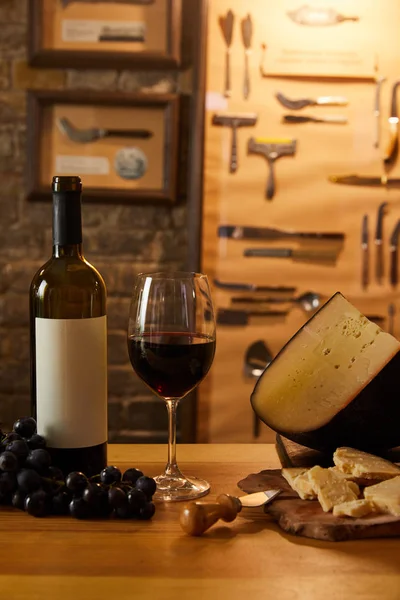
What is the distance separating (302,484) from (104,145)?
1655 mm

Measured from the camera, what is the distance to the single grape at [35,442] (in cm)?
85

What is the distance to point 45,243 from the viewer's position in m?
2.33

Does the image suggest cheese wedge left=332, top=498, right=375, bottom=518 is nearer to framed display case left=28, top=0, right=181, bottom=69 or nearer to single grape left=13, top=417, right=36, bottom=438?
single grape left=13, top=417, right=36, bottom=438

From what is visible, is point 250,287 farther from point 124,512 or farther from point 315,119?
point 124,512

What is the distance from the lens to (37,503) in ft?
2.64

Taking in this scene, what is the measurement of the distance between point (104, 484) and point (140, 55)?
165 centimetres

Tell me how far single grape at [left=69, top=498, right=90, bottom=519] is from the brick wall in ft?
4.98

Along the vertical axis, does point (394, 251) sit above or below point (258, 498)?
above

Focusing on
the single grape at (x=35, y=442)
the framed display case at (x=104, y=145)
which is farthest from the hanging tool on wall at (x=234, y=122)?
the single grape at (x=35, y=442)

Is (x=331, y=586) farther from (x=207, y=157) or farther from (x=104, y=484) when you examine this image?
(x=207, y=157)

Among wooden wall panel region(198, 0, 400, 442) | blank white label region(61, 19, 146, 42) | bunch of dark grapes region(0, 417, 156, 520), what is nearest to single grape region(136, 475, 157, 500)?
bunch of dark grapes region(0, 417, 156, 520)

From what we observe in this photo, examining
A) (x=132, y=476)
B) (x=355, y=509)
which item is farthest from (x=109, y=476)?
(x=355, y=509)

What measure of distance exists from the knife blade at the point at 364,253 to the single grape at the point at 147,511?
158 cm

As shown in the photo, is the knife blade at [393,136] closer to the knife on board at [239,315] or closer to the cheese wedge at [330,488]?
the knife on board at [239,315]
